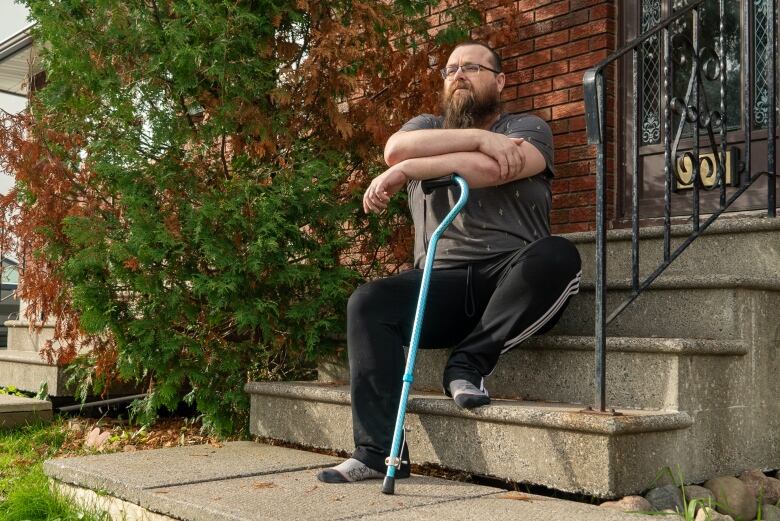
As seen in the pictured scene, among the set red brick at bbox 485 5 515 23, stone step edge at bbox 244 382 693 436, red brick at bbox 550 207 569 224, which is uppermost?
red brick at bbox 485 5 515 23

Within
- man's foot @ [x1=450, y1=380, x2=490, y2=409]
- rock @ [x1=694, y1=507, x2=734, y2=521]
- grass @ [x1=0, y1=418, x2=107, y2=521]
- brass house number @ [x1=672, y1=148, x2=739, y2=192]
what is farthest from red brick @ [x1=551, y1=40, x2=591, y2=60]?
grass @ [x1=0, y1=418, x2=107, y2=521]

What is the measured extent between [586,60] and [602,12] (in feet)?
0.85

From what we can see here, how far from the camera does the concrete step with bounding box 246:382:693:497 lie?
2.59 m

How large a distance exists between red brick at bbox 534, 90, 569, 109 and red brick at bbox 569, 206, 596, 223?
2.03ft

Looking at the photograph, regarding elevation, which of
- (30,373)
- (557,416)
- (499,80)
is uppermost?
(499,80)

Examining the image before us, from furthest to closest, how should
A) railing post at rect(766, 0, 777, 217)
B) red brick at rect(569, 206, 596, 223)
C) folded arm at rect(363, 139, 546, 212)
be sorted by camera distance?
red brick at rect(569, 206, 596, 223) < railing post at rect(766, 0, 777, 217) < folded arm at rect(363, 139, 546, 212)

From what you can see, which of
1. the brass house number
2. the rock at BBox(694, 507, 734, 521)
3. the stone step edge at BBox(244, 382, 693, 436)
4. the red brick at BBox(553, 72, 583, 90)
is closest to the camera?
the rock at BBox(694, 507, 734, 521)

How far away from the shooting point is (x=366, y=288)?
10.7 ft

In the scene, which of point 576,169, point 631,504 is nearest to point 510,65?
point 576,169

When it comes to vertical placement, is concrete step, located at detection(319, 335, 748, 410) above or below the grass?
above

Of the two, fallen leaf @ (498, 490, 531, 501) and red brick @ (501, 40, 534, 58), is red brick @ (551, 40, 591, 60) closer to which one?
red brick @ (501, 40, 534, 58)

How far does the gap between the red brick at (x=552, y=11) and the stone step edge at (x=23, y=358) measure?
374 centimetres

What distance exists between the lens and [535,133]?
11.2 feet

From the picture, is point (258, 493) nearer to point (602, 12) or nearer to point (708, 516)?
point (708, 516)
